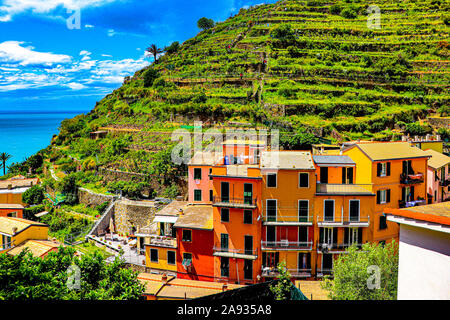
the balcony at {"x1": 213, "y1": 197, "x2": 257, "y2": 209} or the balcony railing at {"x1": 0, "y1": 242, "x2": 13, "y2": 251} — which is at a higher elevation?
the balcony at {"x1": 213, "y1": 197, "x2": 257, "y2": 209}

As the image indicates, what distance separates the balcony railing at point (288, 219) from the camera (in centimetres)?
1447

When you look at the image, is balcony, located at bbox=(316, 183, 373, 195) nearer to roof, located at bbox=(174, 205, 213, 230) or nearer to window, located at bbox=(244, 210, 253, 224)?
window, located at bbox=(244, 210, 253, 224)

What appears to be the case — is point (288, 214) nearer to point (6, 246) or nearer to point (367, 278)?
point (367, 278)

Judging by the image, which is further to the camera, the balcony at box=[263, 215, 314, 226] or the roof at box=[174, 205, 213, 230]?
the roof at box=[174, 205, 213, 230]

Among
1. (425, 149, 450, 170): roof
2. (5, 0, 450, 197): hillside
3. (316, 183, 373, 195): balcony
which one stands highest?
(5, 0, 450, 197): hillside

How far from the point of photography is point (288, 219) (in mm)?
14547

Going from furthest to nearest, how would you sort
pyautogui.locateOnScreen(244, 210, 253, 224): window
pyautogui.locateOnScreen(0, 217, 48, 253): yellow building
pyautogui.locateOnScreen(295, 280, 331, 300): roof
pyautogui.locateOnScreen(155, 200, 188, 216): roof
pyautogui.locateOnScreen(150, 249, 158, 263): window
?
pyautogui.locateOnScreen(155, 200, 188, 216): roof < pyautogui.locateOnScreen(150, 249, 158, 263): window < pyautogui.locateOnScreen(0, 217, 48, 253): yellow building < pyautogui.locateOnScreen(244, 210, 253, 224): window < pyautogui.locateOnScreen(295, 280, 331, 300): roof

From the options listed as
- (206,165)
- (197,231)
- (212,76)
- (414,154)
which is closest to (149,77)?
(212,76)

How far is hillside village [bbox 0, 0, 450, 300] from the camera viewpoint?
47.4 feet

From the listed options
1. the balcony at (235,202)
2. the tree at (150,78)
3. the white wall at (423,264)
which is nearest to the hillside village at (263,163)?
the white wall at (423,264)

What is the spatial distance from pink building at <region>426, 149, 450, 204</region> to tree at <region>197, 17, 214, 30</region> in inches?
1952

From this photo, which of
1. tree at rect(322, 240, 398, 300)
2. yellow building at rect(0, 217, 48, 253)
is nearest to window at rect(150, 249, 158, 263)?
yellow building at rect(0, 217, 48, 253)

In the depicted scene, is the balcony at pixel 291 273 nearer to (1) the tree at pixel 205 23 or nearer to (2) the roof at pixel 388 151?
(2) the roof at pixel 388 151

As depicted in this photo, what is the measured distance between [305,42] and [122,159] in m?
27.6
